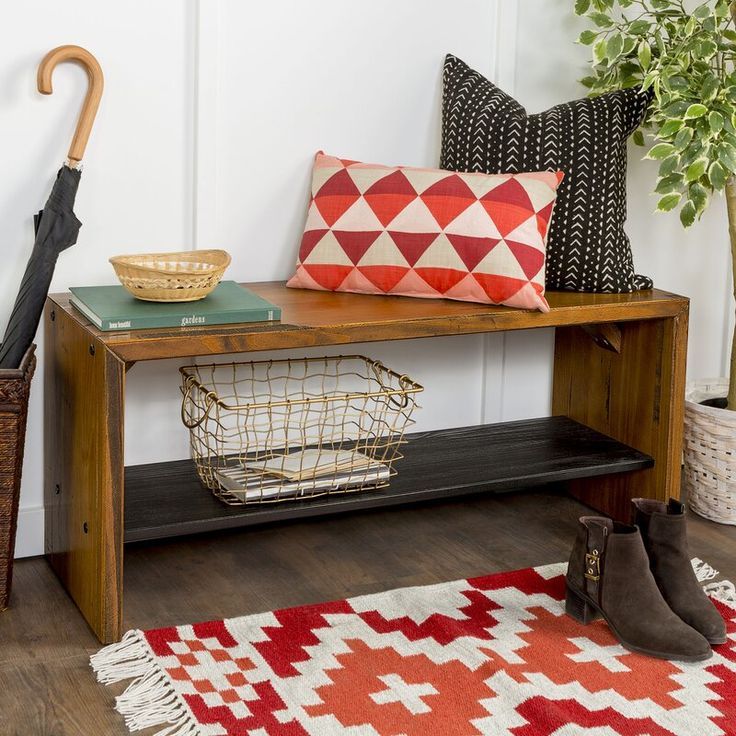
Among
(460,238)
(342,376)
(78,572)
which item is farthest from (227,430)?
(460,238)

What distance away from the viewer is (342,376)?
262 cm

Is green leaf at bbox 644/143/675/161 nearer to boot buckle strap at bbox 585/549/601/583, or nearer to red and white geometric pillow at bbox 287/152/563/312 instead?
red and white geometric pillow at bbox 287/152/563/312

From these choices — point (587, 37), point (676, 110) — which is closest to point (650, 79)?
point (676, 110)

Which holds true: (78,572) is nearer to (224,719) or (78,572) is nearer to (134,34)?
(224,719)

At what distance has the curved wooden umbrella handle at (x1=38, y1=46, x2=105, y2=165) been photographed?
214cm

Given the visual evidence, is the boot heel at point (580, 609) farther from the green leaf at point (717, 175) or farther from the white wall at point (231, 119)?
the green leaf at point (717, 175)

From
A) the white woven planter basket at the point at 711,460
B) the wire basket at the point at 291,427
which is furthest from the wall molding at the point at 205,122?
the white woven planter basket at the point at 711,460

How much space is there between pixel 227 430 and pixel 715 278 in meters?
1.48

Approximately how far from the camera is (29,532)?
2.38 meters

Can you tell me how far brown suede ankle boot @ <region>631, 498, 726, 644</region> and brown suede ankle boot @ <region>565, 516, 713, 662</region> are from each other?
1.5 inches

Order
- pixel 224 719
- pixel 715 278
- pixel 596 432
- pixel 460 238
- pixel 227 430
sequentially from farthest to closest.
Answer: pixel 715 278 < pixel 596 432 < pixel 227 430 < pixel 460 238 < pixel 224 719

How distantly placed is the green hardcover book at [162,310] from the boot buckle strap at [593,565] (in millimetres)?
731

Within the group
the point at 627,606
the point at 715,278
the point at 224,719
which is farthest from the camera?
the point at 715,278

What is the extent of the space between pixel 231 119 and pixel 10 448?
2.84ft
